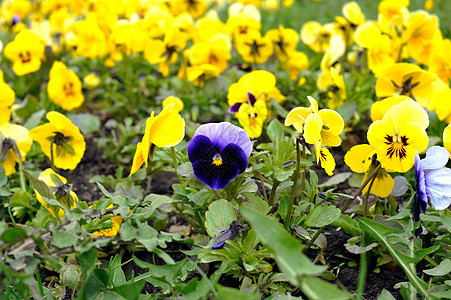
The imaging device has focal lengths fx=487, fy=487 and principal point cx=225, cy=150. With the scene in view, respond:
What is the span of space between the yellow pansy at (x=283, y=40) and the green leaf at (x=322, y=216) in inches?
65.9

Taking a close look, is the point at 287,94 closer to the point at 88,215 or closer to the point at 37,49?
the point at 37,49

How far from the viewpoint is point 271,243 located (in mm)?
1111

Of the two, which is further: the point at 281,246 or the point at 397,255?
the point at 397,255

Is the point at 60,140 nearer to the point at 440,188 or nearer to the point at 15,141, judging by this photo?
the point at 15,141

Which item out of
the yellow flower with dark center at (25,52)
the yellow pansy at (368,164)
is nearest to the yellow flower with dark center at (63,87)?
the yellow flower with dark center at (25,52)

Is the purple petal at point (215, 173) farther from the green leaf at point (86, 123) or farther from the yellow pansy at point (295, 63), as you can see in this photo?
the yellow pansy at point (295, 63)

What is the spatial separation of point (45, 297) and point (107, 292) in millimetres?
319

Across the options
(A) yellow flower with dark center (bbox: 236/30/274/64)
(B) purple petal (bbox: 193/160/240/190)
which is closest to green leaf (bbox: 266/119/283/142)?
(B) purple petal (bbox: 193/160/240/190)

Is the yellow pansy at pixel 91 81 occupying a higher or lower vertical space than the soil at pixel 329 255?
higher

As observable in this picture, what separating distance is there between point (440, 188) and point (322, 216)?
0.37 m

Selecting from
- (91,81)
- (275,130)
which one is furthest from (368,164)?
(91,81)

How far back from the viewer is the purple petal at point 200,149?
58.3 inches

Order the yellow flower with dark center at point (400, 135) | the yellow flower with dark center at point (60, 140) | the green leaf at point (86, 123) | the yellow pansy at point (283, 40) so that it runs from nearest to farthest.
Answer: the yellow flower with dark center at point (400, 135), the yellow flower with dark center at point (60, 140), the green leaf at point (86, 123), the yellow pansy at point (283, 40)

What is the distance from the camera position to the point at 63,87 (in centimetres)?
273
